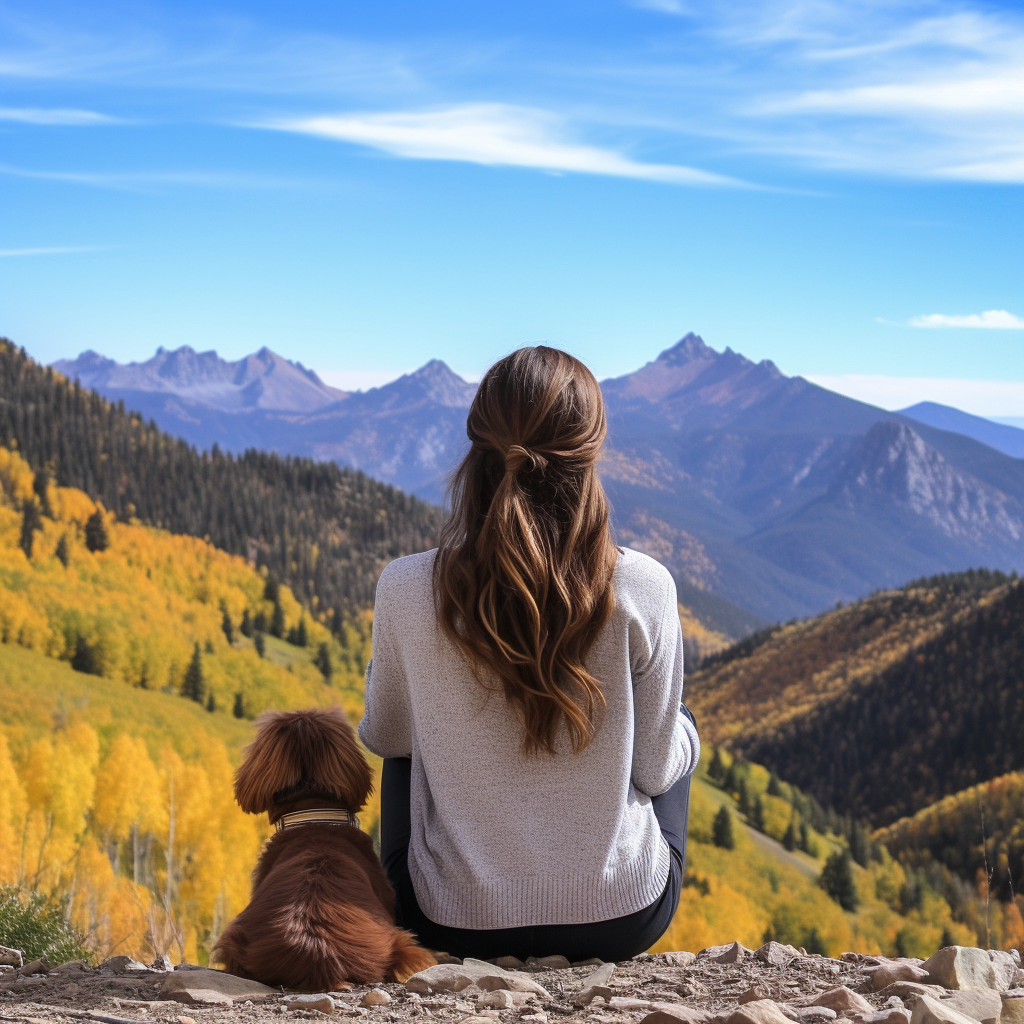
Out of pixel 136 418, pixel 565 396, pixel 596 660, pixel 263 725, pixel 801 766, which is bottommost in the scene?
pixel 801 766

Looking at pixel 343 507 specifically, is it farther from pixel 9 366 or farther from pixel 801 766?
pixel 801 766

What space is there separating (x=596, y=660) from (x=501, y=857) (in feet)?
2.62

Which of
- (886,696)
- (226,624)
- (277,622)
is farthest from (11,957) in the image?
(886,696)

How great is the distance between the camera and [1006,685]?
370 feet

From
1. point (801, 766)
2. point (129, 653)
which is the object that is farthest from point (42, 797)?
point (801, 766)

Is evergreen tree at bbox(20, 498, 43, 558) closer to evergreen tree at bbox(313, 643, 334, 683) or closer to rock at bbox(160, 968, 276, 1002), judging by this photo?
evergreen tree at bbox(313, 643, 334, 683)

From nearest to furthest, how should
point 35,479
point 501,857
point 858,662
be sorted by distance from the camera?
1. point 501,857
2. point 35,479
3. point 858,662

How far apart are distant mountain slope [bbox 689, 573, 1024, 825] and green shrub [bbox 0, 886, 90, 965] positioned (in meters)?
112

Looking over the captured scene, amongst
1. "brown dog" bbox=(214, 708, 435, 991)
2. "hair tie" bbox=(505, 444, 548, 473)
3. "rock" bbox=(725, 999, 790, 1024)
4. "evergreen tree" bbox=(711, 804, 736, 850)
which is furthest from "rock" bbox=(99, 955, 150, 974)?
"evergreen tree" bbox=(711, 804, 736, 850)

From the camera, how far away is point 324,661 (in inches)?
4122

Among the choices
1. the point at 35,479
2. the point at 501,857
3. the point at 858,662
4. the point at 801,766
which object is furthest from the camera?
the point at 858,662

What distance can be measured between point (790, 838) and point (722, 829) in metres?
12.6

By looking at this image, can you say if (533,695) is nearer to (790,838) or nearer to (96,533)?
(790,838)

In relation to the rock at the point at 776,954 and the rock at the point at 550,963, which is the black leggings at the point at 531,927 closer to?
the rock at the point at 550,963
